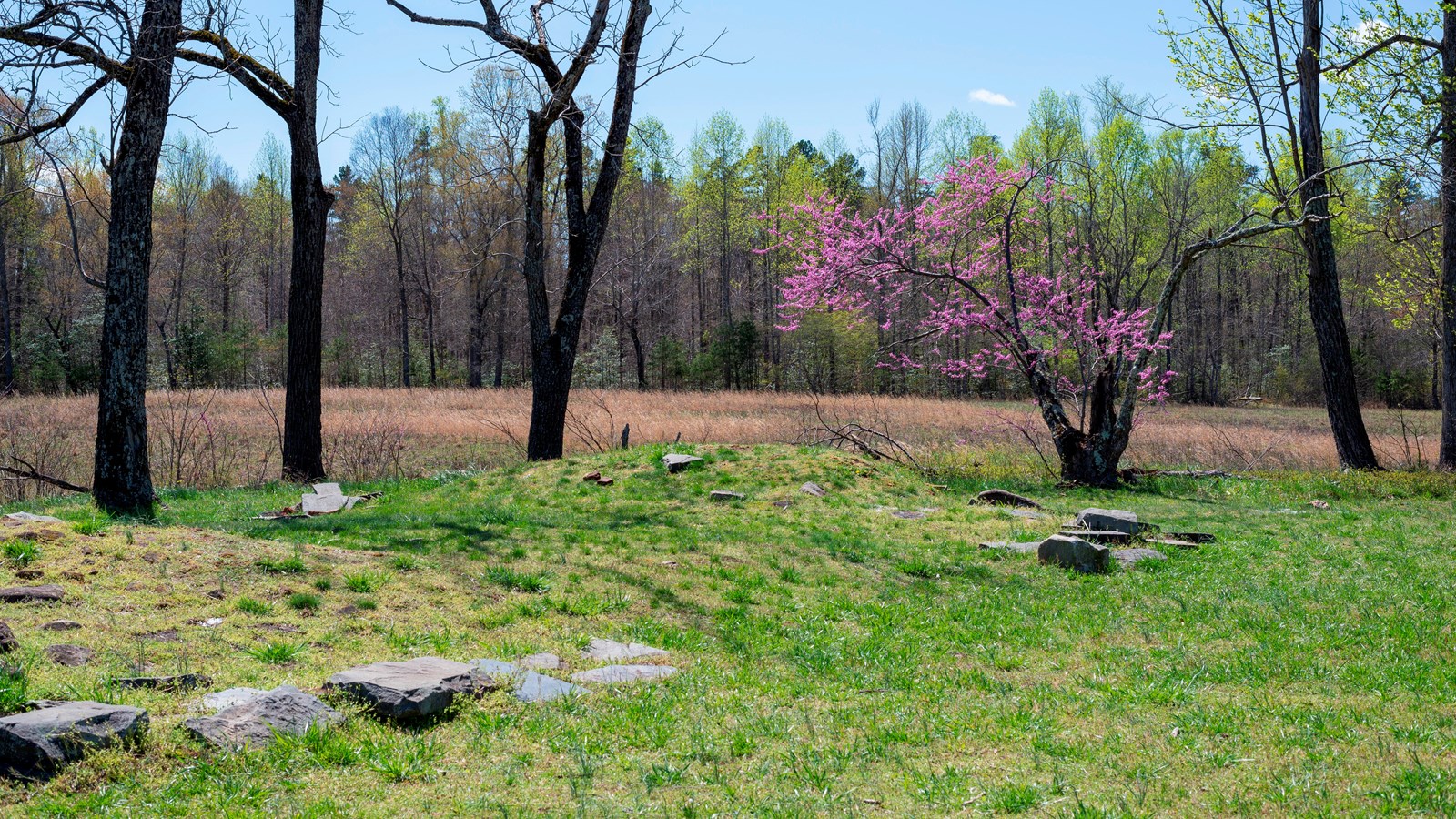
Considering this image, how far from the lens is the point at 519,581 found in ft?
24.0

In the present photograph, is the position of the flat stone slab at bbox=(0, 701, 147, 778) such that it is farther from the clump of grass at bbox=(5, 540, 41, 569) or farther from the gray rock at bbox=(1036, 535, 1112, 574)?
the gray rock at bbox=(1036, 535, 1112, 574)

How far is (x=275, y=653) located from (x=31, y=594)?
1.78 meters

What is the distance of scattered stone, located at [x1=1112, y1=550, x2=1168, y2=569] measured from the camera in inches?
366

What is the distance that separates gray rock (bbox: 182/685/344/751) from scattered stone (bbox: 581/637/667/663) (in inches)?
71.9

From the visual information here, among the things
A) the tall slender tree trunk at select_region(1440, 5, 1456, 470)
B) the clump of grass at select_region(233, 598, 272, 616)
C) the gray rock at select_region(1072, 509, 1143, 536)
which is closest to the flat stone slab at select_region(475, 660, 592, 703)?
the clump of grass at select_region(233, 598, 272, 616)

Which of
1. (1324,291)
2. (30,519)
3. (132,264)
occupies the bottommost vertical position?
(30,519)

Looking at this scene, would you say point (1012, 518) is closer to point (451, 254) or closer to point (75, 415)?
point (75, 415)

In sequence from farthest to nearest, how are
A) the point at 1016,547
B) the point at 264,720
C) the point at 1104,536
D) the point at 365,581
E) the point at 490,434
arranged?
1. the point at 490,434
2. the point at 1104,536
3. the point at 1016,547
4. the point at 365,581
5. the point at 264,720

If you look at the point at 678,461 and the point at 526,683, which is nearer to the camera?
the point at 526,683

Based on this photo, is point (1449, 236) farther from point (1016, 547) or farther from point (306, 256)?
point (306, 256)

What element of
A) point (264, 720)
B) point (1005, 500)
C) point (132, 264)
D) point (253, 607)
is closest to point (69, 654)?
point (253, 607)

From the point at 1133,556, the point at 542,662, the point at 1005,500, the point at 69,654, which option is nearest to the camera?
the point at 69,654

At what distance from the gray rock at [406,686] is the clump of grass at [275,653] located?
614mm

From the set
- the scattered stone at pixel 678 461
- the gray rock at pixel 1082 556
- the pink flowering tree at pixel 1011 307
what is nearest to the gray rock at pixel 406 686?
the gray rock at pixel 1082 556
